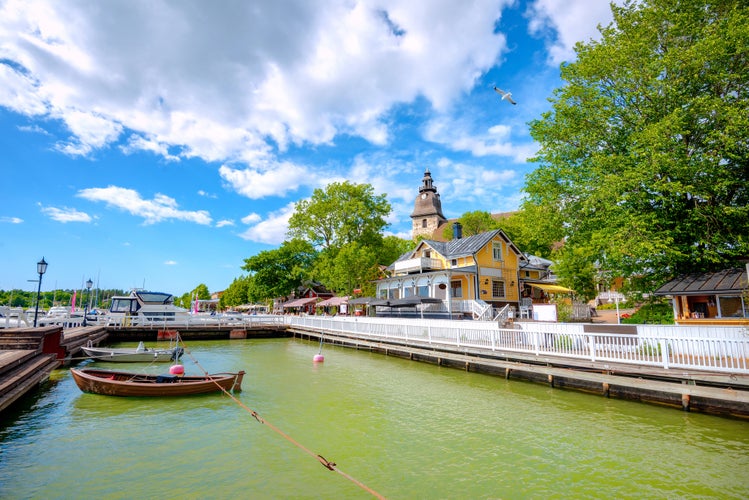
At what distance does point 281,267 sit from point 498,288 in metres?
37.3

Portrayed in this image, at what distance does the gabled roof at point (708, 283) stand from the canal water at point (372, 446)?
7.77 metres

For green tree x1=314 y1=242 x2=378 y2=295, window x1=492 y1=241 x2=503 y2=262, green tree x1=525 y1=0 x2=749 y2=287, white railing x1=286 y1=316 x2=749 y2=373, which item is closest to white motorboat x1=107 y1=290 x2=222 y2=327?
green tree x1=314 y1=242 x2=378 y2=295

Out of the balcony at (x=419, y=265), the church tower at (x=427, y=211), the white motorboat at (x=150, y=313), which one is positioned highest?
the church tower at (x=427, y=211)

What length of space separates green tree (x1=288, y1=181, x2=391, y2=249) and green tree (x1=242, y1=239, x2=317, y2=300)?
353 centimetres

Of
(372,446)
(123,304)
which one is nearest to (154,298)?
(123,304)

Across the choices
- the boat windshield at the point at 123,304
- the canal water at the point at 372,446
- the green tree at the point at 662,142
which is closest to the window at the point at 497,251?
the green tree at the point at 662,142

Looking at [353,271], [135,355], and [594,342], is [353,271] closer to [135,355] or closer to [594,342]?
[135,355]

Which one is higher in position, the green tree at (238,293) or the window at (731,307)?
the green tree at (238,293)

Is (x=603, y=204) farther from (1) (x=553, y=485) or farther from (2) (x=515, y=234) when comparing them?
(2) (x=515, y=234)

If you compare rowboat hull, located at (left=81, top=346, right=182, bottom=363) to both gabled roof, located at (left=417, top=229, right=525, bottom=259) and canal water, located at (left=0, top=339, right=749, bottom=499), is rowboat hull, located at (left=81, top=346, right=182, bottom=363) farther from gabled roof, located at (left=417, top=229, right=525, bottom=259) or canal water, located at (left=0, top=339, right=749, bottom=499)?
gabled roof, located at (left=417, top=229, right=525, bottom=259)

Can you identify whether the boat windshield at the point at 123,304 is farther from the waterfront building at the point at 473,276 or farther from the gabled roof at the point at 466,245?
the gabled roof at the point at 466,245

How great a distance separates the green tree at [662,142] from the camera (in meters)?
16.4

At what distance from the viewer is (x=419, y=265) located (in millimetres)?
35781

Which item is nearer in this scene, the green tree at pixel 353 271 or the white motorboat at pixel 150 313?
the white motorboat at pixel 150 313
